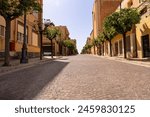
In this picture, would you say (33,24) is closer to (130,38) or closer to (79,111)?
(130,38)

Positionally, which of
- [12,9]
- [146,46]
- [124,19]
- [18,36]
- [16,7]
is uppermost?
[124,19]

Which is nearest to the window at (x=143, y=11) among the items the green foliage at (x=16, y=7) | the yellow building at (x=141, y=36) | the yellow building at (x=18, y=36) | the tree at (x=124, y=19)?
the yellow building at (x=141, y=36)

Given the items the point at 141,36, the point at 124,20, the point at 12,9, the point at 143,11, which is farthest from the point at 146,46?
the point at 12,9

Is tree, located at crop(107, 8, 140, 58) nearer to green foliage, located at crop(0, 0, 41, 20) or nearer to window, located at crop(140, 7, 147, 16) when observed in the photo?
window, located at crop(140, 7, 147, 16)

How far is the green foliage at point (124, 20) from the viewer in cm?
2888

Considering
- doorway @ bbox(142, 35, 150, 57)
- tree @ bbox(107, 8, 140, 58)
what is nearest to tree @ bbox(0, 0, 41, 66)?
tree @ bbox(107, 8, 140, 58)

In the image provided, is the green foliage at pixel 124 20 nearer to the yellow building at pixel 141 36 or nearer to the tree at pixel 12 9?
the yellow building at pixel 141 36

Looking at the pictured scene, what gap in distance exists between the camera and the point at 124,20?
28922 millimetres

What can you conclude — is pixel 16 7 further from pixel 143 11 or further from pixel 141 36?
pixel 141 36

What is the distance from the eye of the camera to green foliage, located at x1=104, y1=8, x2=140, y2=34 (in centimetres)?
2888

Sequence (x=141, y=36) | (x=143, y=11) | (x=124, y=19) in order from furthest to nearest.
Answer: (x=141, y=36) < (x=143, y=11) < (x=124, y=19)

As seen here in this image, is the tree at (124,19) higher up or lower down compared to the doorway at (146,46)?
higher up

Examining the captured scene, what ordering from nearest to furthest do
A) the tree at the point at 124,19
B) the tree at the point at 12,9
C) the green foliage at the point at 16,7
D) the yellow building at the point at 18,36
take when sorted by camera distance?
1. the green foliage at the point at 16,7
2. the tree at the point at 12,9
3. the yellow building at the point at 18,36
4. the tree at the point at 124,19

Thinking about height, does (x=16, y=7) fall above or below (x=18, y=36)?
above
